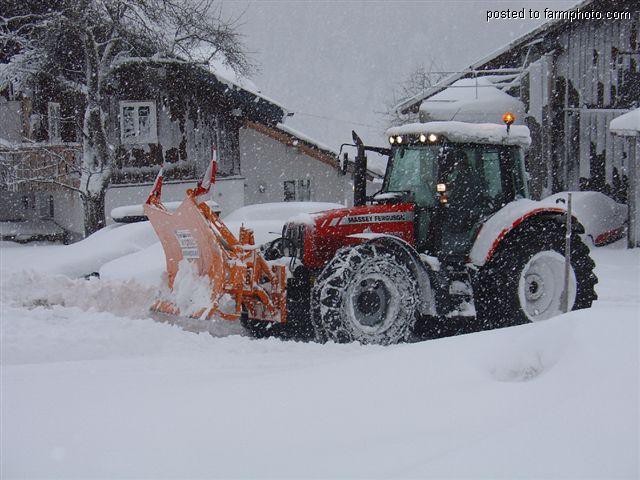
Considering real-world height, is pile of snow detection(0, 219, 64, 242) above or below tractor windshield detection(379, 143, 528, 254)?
below

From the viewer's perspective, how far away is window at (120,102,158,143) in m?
20.5

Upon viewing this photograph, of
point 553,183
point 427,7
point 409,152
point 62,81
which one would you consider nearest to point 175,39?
point 62,81

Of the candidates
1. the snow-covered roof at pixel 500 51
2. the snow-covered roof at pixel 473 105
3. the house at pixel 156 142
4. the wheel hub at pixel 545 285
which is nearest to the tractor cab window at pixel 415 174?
the wheel hub at pixel 545 285

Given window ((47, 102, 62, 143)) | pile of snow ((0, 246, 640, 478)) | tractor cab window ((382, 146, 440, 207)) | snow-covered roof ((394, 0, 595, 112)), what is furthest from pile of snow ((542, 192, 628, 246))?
window ((47, 102, 62, 143))

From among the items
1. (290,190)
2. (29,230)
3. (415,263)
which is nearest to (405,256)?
(415,263)

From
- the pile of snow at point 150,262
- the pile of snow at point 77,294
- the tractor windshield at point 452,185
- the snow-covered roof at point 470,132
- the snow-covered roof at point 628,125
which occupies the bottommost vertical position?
the pile of snow at point 77,294

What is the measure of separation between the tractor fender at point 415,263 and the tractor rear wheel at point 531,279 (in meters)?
0.56

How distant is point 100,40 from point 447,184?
514 inches

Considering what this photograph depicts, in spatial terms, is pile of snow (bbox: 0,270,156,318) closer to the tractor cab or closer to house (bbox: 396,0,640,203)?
the tractor cab

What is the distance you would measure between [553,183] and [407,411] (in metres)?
13.9

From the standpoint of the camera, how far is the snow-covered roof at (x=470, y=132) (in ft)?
21.9

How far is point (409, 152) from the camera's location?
6.91 m

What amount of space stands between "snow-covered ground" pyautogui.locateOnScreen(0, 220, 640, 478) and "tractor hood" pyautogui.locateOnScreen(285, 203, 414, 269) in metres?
2.40

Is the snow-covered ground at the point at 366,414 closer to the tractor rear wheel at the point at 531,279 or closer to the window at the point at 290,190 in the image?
the tractor rear wheel at the point at 531,279
